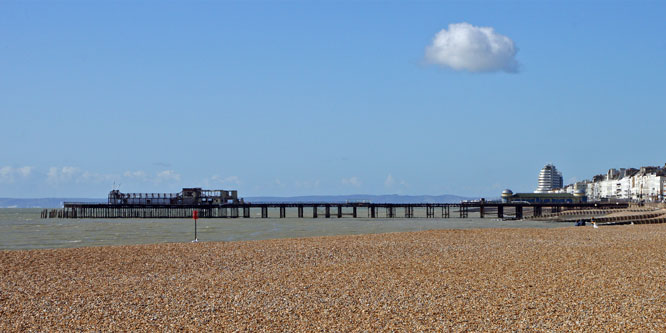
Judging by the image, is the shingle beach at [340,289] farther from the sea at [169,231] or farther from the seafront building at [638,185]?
the seafront building at [638,185]

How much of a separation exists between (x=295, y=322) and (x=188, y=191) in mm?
102793

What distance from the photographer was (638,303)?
12602 mm

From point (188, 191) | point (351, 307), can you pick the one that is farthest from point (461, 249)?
point (188, 191)

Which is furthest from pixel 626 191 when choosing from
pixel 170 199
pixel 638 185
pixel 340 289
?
Answer: pixel 340 289

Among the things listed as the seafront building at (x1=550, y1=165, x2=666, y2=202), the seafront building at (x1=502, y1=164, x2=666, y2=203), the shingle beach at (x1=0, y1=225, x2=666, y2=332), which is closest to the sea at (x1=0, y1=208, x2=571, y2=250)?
the shingle beach at (x1=0, y1=225, x2=666, y2=332)

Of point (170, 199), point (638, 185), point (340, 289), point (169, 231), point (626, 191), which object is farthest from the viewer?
point (626, 191)

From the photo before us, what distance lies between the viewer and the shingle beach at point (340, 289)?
1156 centimetres

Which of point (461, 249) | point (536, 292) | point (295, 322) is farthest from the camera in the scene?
point (461, 249)

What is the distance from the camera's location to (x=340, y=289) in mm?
14680

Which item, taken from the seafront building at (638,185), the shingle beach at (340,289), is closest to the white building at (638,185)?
the seafront building at (638,185)

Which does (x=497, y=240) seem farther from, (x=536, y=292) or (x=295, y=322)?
(x=295, y=322)

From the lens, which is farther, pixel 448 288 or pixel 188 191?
pixel 188 191

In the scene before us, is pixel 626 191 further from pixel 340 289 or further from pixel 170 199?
pixel 340 289

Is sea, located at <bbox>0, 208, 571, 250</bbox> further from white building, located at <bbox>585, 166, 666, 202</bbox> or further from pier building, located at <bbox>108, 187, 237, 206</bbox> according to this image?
white building, located at <bbox>585, 166, 666, 202</bbox>
